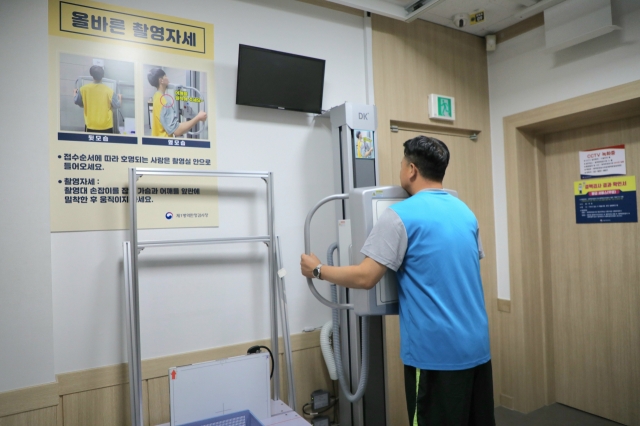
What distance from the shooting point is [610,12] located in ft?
8.14

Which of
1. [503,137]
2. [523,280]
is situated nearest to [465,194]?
[503,137]

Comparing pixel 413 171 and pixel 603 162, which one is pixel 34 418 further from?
pixel 603 162

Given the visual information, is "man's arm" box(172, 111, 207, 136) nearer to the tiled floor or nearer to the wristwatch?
the wristwatch

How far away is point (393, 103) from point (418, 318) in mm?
1710

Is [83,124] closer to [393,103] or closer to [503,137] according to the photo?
[393,103]

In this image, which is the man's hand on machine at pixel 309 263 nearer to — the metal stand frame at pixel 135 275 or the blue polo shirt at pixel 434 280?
the blue polo shirt at pixel 434 280

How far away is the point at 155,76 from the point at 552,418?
3.39 metres

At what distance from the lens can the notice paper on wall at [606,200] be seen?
9.12ft

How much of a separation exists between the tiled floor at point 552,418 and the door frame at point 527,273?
62 millimetres

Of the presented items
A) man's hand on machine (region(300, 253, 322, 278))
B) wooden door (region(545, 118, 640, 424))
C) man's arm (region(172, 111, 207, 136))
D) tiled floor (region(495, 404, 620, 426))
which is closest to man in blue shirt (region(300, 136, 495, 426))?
man's hand on machine (region(300, 253, 322, 278))

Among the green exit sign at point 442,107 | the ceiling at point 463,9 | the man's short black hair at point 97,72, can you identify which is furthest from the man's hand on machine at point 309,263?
the green exit sign at point 442,107

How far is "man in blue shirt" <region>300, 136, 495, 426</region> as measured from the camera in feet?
5.23

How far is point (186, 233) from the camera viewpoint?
7.29 ft

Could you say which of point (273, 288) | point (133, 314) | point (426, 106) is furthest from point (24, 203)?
point (426, 106)
